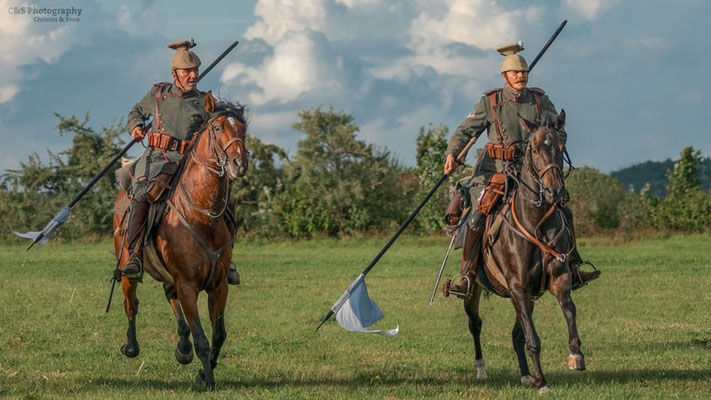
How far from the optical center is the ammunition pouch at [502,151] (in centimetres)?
1030

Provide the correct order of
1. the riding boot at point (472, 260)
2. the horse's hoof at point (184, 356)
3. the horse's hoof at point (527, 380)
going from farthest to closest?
the horse's hoof at point (184, 356)
the riding boot at point (472, 260)
the horse's hoof at point (527, 380)

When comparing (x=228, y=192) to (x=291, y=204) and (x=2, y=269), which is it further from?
(x=291, y=204)

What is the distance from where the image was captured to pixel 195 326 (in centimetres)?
976

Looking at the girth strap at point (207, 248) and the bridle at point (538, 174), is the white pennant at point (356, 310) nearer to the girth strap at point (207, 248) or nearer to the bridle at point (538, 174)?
the girth strap at point (207, 248)

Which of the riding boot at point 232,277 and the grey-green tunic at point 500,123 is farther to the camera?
the riding boot at point 232,277

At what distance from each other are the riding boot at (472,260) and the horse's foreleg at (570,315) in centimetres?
112

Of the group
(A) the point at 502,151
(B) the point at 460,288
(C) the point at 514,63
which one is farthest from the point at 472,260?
(C) the point at 514,63

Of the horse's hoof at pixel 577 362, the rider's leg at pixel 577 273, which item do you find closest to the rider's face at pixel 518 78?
the rider's leg at pixel 577 273

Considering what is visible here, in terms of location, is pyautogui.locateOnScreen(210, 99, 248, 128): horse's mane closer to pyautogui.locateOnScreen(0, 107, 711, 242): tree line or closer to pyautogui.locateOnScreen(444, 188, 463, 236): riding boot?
pyautogui.locateOnScreen(444, 188, 463, 236): riding boot

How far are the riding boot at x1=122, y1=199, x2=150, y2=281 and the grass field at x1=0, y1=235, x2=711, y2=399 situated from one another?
1.46 meters

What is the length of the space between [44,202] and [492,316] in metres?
32.0

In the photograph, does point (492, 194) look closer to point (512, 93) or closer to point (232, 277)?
point (512, 93)

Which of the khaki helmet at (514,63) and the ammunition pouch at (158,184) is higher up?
the khaki helmet at (514,63)

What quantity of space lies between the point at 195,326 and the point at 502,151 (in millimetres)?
4188
